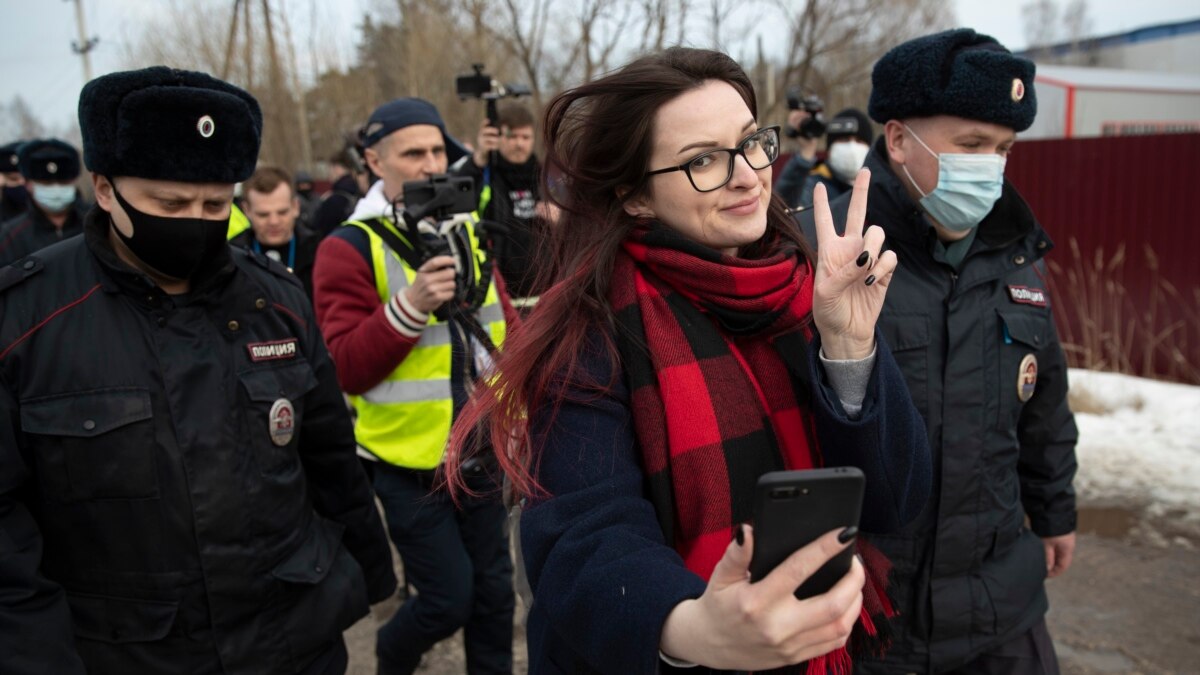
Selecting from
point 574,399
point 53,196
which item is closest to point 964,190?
point 574,399

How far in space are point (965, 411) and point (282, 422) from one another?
5.63 feet

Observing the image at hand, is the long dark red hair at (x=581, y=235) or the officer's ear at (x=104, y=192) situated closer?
the long dark red hair at (x=581, y=235)

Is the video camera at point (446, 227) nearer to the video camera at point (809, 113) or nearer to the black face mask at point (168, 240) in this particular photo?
the black face mask at point (168, 240)

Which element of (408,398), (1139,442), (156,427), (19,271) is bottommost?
(1139,442)

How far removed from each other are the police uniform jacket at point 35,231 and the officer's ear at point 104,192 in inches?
171

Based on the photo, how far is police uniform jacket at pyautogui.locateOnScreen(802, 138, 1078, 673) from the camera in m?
2.29

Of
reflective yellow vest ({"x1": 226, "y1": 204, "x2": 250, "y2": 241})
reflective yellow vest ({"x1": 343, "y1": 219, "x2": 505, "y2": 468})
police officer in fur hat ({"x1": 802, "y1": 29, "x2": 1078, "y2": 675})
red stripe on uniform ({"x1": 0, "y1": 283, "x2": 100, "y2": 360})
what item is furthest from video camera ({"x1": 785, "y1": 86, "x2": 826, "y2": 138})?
red stripe on uniform ({"x1": 0, "y1": 283, "x2": 100, "y2": 360})

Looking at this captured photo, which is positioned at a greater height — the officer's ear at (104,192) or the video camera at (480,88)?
the video camera at (480,88)

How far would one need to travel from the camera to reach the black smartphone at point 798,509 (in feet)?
3.47

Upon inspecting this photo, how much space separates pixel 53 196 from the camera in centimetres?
614

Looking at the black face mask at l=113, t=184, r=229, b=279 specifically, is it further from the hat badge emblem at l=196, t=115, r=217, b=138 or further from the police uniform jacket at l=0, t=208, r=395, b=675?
the hat badge emblem at l=196, t=115, r=217, b=138

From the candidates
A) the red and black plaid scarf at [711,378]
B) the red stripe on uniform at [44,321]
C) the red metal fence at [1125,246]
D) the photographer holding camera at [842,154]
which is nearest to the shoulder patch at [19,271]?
the red stripe on uniform at [44,321]

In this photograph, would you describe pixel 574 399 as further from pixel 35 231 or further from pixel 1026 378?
pixel 35 231

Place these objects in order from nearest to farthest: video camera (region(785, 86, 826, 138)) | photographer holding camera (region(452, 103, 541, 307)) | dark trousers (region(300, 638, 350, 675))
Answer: dark trousers (region(300, 638, 350, 675))
photographer holding camera (region(452, 103, 541, 307))
video camera (region(785, 86, 826, 138))
